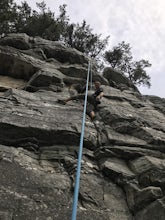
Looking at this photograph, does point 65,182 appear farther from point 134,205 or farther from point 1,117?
point 1,117

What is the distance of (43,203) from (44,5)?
2533 cm

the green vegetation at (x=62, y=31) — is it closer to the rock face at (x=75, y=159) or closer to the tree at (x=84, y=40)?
the tree at (x=84, y=40)

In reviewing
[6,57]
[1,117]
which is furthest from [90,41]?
[1,117]

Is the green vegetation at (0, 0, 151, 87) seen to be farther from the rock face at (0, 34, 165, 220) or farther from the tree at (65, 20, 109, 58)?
the rock face at (0, 34, 165, 220)

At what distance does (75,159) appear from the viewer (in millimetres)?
8766

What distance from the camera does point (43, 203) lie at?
6.90 metres

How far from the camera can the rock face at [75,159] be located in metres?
7.11

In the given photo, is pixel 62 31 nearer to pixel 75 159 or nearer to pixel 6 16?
pixel 6 16

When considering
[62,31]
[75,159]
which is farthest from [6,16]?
[75,159]

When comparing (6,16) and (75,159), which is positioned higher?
(6,16)

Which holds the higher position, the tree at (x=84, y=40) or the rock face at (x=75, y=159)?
the tree at (x=84, y=40)

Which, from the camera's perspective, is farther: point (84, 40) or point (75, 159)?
point (84, 40)

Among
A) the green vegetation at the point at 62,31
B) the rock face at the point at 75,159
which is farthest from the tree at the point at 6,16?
the rock face at the point at 75,159

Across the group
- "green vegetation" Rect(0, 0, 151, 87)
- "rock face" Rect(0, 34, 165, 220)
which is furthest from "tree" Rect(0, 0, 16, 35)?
"rock face" Rect(0, 34, 165, 220)
